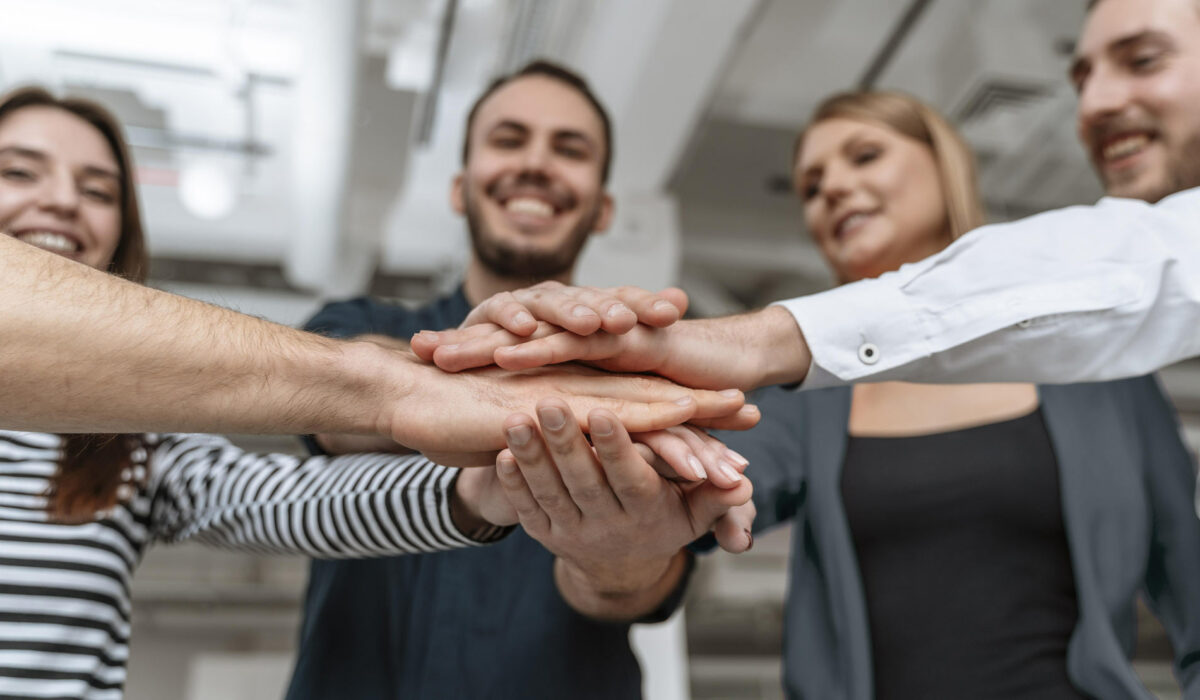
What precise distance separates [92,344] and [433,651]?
691 mm

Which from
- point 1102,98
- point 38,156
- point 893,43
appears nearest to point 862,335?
point 1102,98

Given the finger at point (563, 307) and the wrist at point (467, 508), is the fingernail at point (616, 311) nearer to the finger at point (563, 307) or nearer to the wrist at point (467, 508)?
the finger at point (563, 307)

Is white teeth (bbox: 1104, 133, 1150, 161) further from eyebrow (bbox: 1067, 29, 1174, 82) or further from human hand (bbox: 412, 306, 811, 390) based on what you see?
human hand (bbox: 412, 306, 811, 390)

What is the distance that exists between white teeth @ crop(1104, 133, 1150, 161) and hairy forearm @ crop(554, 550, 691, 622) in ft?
3.39

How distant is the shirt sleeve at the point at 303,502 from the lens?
47.8 inches

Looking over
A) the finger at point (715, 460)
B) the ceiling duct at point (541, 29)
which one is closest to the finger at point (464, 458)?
the finger at point (715, 460)

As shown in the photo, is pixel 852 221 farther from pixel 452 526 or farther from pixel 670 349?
pixel 452 526

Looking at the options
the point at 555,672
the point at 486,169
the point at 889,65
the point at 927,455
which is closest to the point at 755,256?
the point at 889,65

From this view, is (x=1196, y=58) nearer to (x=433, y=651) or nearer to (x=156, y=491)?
(x=433, y=651)

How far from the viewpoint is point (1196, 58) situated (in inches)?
62.3

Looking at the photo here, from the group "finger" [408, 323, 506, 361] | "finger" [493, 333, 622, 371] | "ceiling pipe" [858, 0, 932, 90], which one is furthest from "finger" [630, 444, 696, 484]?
"ceiling pipe" [858, 0, 932, 90]

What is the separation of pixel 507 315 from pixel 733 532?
1.15 feet

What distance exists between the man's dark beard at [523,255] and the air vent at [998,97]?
2049 millimetres

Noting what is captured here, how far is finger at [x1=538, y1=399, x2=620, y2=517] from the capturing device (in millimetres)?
889
